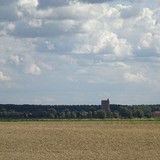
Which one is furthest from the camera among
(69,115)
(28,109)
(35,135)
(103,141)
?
(28,109)

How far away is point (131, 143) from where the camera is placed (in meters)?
43.3

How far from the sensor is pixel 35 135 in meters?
47.8

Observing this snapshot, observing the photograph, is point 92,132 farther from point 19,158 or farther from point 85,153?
point 19,158

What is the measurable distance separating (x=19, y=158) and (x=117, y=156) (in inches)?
242

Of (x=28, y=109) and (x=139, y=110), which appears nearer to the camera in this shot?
(x=139, y=110)

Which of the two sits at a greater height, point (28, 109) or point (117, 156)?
point (28, 109)

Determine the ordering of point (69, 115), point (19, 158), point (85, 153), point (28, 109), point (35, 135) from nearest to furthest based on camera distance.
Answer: point (19, 158)
point (85, 153)
point (35, 135)
point (69, 115)
point (28, 109)

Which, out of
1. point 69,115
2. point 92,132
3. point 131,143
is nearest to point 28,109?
point 69,115

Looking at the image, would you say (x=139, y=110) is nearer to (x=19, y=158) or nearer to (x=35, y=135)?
(x=35, y=135)

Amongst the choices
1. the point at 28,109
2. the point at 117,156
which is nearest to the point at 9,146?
the point at 117,156

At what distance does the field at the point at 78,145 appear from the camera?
37.2 m

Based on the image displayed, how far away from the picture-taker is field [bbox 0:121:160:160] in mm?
37188

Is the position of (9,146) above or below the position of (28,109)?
below

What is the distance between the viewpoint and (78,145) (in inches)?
1666
